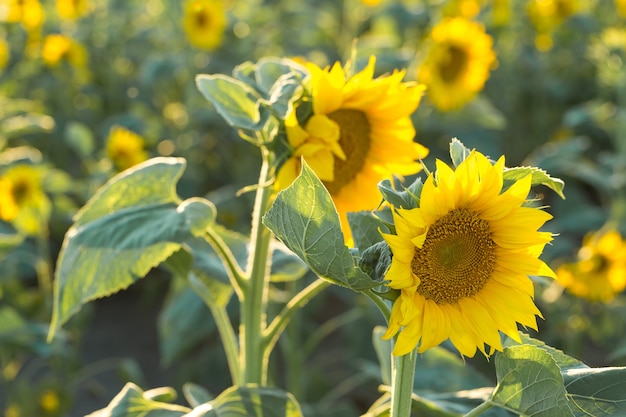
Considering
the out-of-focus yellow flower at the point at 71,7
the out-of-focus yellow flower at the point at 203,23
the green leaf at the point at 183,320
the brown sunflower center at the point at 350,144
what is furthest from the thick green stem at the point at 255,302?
the out-of-focus yellow flower at the point at 71,7

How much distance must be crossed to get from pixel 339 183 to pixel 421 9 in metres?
2.04

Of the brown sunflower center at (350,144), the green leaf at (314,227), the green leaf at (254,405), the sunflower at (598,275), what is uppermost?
the green leaf at (314,227)

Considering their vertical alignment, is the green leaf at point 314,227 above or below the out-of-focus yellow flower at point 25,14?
above

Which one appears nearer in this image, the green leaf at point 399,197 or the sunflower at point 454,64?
the green leaf at point 399,197

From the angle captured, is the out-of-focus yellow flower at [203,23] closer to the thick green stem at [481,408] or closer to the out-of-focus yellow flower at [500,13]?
the out-of-focus yellow flower at [500,13]

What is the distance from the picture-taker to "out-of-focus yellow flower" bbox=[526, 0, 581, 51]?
10.7ft

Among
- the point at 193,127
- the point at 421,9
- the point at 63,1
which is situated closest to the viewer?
the point at 193,127

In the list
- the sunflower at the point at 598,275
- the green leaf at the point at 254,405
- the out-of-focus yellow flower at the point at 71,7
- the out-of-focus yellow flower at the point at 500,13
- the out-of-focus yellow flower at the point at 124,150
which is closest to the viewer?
the green leaf at the point at 254,405

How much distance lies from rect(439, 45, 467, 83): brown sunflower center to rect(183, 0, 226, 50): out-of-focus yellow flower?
27.7 inches

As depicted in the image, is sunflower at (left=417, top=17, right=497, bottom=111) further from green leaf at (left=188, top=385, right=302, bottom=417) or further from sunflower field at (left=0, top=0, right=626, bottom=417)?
green leaf at (left=188, top=385, right=302, bottom=417)

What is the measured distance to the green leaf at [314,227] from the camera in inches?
28.8

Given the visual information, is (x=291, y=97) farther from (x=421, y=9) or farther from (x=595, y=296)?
(x=421, y=9)

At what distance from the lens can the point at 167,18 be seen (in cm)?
280

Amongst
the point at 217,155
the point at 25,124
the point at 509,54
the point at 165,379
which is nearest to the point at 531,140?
the point at 509,54
